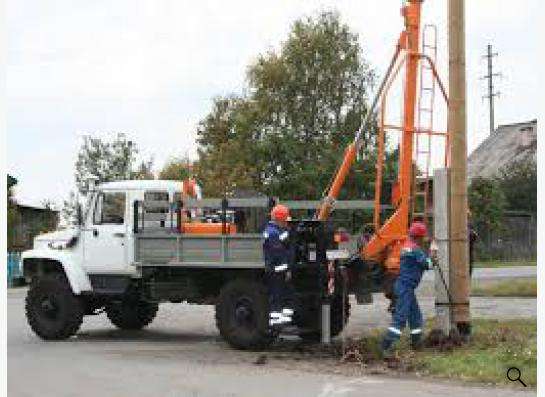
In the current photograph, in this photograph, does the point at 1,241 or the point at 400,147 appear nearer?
the point at 1,241

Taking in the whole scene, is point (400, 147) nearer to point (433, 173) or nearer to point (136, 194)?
point (433, 173)

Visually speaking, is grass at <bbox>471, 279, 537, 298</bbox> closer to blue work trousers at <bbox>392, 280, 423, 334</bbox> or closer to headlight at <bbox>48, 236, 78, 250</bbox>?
blue work trousers at <bbox>392, 280, 423, 334</bbox>

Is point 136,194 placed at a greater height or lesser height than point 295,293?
greater

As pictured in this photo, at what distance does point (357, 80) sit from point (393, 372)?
1532 inches

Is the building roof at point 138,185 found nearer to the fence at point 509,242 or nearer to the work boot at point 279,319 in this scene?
the work boot at point 279,319

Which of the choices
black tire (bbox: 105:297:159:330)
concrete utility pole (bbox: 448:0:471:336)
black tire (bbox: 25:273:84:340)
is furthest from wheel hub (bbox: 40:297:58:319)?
concrete utility pole (bbox: 448:0:471:336)

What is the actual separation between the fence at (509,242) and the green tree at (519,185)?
3.95 meters

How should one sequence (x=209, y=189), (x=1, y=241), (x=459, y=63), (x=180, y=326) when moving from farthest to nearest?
(x=209, y=189), (x=180, y=326), (x=459, y=63), (x=1, y=241)

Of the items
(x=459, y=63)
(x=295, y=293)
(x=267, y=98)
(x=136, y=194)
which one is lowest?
(x=295, y=293)

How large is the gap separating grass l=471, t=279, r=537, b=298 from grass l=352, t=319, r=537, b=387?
9.75 meters

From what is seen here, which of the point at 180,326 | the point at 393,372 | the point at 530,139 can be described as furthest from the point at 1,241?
the point at 530,139

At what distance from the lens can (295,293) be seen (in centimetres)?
1348

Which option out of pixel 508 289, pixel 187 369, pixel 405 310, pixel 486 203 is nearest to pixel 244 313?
pixel 187 369

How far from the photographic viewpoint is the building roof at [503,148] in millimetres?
64062
